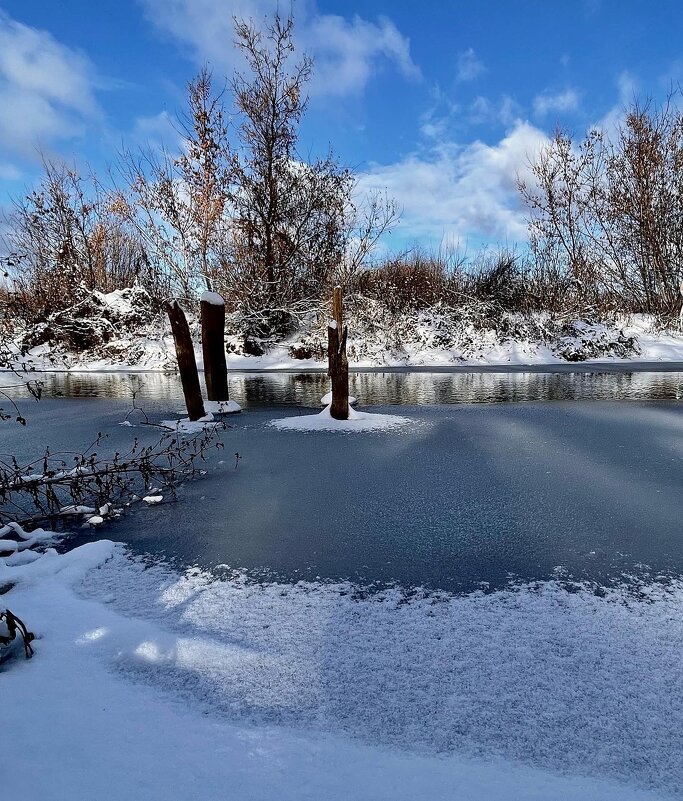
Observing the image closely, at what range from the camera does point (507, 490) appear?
12.7ft

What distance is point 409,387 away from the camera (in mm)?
10547

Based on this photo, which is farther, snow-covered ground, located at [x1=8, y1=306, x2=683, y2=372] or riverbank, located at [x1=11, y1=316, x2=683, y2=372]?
snow-covered ground, located at [x1=8, y1=306, x2=683, y2=372]

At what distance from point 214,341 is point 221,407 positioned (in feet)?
3.17

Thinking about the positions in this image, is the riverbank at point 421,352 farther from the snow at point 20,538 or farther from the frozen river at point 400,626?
the snow at point 20,538

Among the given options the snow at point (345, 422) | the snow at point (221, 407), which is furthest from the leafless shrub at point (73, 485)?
the snow at point (221, 407)

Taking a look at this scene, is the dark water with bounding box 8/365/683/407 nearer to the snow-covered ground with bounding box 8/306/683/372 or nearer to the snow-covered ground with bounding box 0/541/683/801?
the snow-covered ground with bounding box 8/306/683/372

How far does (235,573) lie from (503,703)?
144 cm

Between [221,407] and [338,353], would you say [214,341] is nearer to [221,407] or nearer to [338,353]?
[221,407]

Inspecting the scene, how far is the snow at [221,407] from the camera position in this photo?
7535 millimetres

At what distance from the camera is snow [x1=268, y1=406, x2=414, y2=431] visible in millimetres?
6324

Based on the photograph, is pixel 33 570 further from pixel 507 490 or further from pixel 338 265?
pixel 338 265

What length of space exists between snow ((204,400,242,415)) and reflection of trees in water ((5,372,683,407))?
2.99 ft

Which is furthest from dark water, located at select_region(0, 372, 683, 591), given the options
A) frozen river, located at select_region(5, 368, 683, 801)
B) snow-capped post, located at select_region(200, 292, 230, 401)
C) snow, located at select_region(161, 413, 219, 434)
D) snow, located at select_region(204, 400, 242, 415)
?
snow-capped post, located at select_region(200, 292, 230, 401)

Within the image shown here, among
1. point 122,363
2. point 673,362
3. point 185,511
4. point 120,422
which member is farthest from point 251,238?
point 185,511
